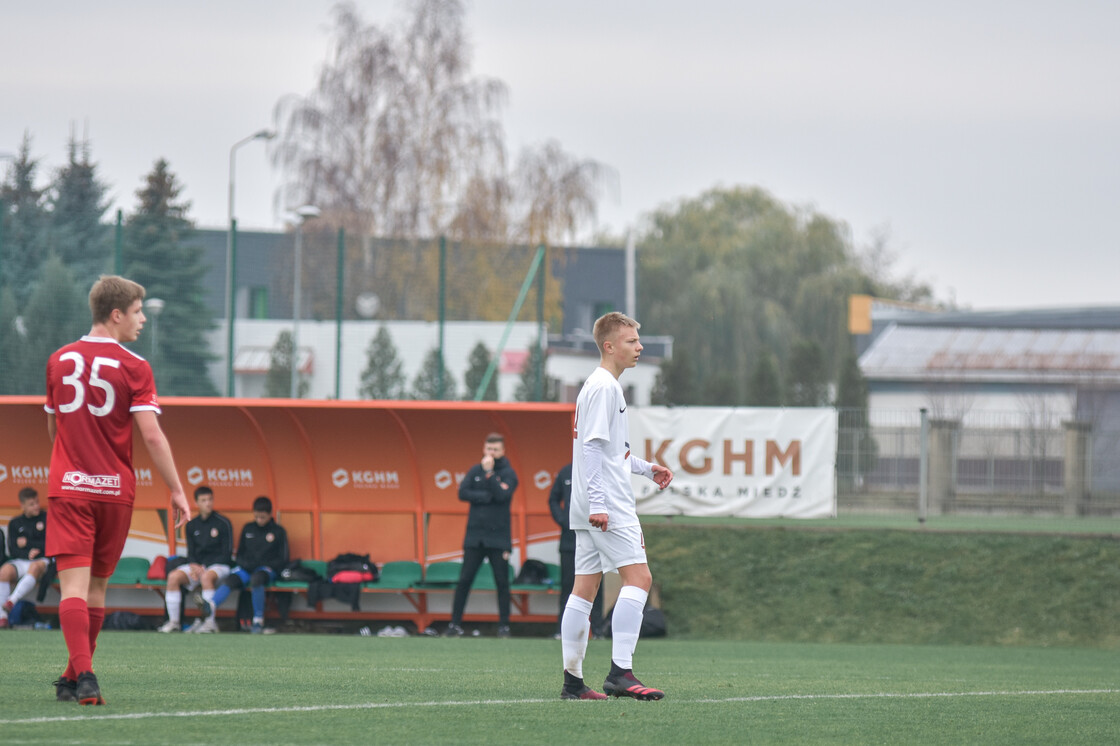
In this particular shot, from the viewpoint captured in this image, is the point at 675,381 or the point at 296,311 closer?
the point at 296,311

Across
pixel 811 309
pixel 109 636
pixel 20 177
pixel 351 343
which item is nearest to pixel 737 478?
pixel 351 343

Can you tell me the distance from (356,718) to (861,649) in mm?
8779

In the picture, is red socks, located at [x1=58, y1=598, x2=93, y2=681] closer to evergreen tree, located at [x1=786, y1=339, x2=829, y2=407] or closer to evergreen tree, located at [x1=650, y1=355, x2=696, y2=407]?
evergreen tree, located at [x1=650, y1=355, x2=696, y2=407]

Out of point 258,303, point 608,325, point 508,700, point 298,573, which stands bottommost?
point 298,573

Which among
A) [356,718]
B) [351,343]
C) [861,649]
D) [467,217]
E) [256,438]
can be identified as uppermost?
[467,217]

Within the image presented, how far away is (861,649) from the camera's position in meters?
13.2

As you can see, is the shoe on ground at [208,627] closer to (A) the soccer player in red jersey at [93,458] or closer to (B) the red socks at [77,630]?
(A) the soccer player in red jersey at [93,458]

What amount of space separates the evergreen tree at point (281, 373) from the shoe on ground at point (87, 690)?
1355 cm

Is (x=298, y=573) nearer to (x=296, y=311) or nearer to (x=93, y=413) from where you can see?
(x=296, y=311)

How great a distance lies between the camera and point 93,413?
5906mm

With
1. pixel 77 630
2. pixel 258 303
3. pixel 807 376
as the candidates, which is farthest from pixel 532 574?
pixel 807 376

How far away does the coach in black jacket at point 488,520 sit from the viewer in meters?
13.2

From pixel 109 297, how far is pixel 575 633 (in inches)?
111

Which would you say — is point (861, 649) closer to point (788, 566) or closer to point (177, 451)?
point (788, 566)
